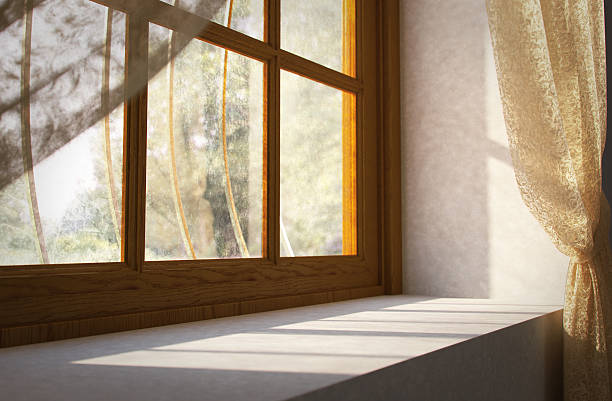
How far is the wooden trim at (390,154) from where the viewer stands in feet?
6.56

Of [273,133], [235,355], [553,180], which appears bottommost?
[235,355]

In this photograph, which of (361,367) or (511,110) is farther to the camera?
(511,110)

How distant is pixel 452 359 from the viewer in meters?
1.03

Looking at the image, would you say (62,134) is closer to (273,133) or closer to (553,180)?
(273,133)

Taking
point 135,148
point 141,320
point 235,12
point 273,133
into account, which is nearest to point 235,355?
point 141,320

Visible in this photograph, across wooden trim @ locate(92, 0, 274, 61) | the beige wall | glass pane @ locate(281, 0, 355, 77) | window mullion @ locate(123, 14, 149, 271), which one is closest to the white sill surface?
window mullion @ locate(123, 14, 149, 271)

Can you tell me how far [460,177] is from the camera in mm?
1969

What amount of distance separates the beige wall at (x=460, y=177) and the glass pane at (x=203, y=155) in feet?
2.36

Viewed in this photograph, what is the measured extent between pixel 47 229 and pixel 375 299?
1053mm

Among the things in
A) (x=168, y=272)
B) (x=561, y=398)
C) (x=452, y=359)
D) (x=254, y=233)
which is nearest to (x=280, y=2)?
(x=254, y=233)

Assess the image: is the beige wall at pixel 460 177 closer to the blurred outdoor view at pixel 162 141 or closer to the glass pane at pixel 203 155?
the blurred outdoor view at pixel 162 141

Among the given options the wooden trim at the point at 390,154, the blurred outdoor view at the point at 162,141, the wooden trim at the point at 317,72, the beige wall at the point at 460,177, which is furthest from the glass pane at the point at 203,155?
the beige wall at the point at 460,177

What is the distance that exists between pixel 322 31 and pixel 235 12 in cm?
39

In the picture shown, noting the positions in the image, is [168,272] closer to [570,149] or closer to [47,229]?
[47,229]
